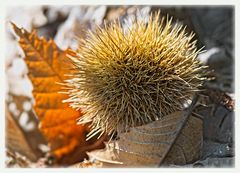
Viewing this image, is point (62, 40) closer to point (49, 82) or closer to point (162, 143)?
point (49, 82)

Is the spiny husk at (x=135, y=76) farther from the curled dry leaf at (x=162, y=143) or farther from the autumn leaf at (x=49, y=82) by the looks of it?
the autumn leaf at (x=49, y=82)

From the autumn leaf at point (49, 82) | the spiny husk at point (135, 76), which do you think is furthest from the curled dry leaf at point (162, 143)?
the autumn leaf at point (49, 82)

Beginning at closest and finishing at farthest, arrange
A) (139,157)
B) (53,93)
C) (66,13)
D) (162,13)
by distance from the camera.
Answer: (139,157)
(53,93)
(162,13)
(66,13)

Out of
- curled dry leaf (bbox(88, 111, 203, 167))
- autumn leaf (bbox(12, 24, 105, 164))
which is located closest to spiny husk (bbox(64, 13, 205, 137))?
curled dry leaf (bbox(88, 111, 203, 167))

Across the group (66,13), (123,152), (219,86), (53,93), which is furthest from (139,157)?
(66,13)

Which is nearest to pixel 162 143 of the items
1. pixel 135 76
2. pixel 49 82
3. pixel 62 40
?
pixel 135 76

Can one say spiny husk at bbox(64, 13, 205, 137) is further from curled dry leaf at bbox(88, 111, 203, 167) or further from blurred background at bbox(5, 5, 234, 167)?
blurred background at bbox(5, 5, 234, 167)

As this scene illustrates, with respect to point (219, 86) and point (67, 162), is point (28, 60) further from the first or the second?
point (219, 86)
